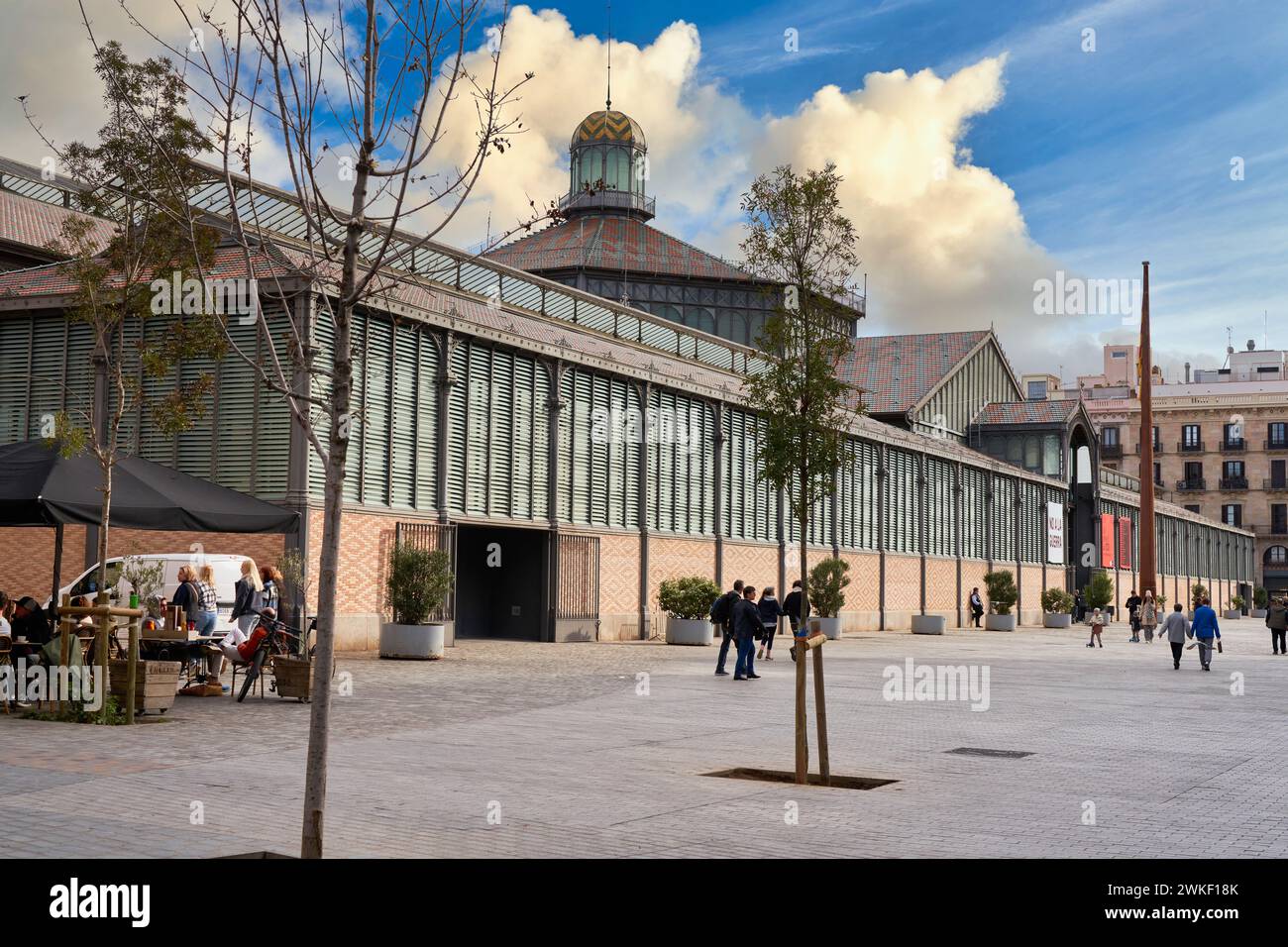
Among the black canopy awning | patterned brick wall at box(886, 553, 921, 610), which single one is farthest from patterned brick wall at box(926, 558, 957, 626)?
the black canopy awning

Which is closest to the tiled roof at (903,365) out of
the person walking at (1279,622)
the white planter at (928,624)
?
the white planter at (928,624)

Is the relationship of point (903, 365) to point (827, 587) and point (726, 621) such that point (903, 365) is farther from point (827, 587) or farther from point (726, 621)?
point (726, 621)

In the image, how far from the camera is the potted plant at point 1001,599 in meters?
55.5

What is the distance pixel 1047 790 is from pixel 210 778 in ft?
21.9

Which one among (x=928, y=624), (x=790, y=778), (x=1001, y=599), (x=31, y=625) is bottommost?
(x=790, y=778)

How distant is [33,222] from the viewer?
37.4 meters

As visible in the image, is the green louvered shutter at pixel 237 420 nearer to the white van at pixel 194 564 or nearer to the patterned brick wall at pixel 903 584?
the white van at pixel 194 564

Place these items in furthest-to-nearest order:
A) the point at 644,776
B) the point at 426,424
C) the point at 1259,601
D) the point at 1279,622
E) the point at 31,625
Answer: the point at 1259,601
the point at 1279,622
the point at 426,424
the point at 31,625
the point at 644,776

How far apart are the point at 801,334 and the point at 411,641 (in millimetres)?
13697

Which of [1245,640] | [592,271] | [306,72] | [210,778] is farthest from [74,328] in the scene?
[1245,640]

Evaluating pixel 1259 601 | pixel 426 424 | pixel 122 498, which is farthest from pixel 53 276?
pixel 1259 601

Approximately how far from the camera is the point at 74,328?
1107 inches

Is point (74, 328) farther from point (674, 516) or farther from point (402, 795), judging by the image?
point (402, 795)

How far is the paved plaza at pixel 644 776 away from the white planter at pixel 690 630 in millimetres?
12178
